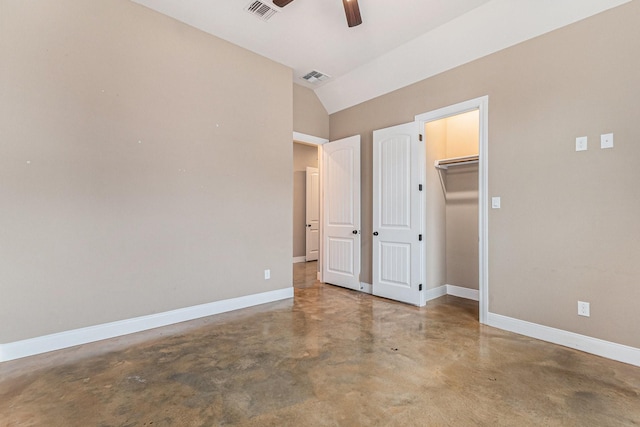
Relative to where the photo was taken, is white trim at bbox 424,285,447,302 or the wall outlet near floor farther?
white trim at bbox 424,285,447,302

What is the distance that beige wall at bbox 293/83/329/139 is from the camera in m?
4.67

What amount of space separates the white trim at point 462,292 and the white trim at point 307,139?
121 inches

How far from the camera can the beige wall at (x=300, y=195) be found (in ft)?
23.7

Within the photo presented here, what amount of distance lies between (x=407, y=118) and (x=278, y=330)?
316 centimetres

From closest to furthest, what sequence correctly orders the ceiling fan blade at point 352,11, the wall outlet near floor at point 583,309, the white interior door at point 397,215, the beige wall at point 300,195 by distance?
the ceiling fan blade at point 352,11, the wall outlet near floor at point 583,309, the white interior door at point 397,215, the beige wall at point 300,195

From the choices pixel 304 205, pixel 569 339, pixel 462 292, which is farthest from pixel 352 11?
pixel 304 205

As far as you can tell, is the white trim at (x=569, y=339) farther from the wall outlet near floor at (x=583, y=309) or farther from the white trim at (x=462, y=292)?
the white trim at (x=462, y=292)

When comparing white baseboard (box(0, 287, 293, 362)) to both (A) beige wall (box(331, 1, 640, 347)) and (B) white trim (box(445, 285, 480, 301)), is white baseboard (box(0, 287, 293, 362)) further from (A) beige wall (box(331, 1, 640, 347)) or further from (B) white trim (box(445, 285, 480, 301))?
(A) beige wall (box(331, 1, 640, 347))

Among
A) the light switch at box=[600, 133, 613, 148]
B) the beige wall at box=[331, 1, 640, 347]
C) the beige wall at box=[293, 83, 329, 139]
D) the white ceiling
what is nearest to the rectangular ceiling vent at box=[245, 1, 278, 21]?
the white ceiling

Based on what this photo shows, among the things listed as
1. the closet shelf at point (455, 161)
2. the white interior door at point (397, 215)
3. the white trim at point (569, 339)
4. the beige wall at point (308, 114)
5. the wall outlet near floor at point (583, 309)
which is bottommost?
the white trim at point (569, 339)

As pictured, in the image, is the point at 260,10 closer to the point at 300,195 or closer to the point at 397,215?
the point at 397,215

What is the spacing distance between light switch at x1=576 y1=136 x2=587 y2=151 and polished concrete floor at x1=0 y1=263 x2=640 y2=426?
1788 mm

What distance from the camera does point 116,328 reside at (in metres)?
2.86

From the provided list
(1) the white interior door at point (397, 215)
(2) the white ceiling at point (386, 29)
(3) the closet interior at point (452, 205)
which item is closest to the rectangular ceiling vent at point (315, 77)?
(2) the white ceiling at point (386, 29)
